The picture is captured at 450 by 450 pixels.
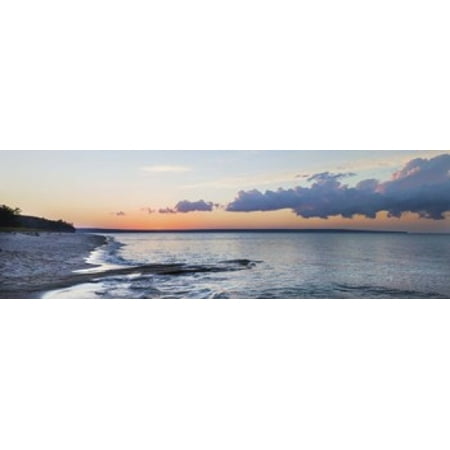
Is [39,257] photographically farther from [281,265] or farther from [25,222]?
[281,265]

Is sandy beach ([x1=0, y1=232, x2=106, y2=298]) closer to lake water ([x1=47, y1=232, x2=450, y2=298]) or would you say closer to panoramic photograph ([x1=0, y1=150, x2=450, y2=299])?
panoramic photograph ([x1=0, y1=150, x2=450, y2=299])

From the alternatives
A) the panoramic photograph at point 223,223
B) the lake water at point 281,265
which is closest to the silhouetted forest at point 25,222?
the panoramic photograph at point 223,223

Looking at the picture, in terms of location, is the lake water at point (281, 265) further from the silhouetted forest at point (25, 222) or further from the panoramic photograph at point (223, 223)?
the silhouetted forest at point (25, 222)

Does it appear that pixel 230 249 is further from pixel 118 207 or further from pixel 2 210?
pixel 2 210

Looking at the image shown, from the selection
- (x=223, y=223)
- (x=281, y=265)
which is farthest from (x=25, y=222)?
(x=281, y=265)
